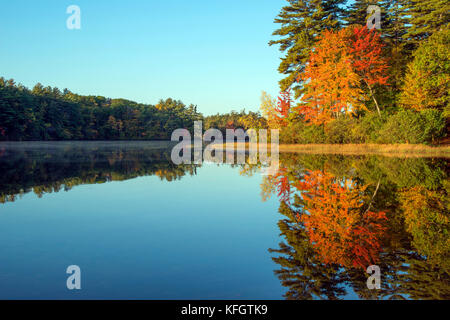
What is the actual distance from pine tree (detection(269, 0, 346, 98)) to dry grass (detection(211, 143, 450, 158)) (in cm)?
1000

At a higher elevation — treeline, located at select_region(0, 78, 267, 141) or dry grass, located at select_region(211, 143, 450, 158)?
treeline, located at select_region(0, 78, 267, 141)

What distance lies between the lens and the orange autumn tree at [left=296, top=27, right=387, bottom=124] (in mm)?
26938

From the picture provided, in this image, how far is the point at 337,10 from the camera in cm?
3444

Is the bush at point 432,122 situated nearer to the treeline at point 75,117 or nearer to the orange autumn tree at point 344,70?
the orange autumn tree at point 344,70

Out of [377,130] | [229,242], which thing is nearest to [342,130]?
[377,130]

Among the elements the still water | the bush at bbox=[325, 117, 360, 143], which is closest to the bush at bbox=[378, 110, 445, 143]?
the bush at bbox=[325, 117, 360, 143]

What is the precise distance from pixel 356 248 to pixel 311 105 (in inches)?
1097

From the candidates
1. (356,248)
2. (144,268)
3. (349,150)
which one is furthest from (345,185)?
(349,150)

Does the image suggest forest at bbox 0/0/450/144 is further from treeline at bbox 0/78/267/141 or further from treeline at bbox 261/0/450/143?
treeline at bbox 0/78/267/141

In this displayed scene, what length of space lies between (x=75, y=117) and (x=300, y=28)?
61.2 meters

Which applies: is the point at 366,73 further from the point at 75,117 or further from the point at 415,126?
the point at 75,117

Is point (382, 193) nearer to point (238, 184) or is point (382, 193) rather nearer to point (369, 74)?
point (238, 184)

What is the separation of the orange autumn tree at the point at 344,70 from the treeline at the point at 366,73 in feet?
0.26

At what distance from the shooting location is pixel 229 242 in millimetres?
5105
